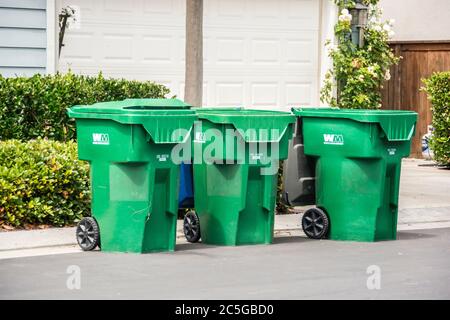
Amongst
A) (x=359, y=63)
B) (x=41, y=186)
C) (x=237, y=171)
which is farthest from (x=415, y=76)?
(x=41, y=186)

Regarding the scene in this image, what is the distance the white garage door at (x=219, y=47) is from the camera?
1616 cm

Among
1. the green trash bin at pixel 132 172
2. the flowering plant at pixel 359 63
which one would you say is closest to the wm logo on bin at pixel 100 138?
the green trash bin at pixel 132 172

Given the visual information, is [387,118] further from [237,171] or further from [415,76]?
[415,76]

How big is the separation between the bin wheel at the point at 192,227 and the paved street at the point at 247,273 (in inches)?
10.8

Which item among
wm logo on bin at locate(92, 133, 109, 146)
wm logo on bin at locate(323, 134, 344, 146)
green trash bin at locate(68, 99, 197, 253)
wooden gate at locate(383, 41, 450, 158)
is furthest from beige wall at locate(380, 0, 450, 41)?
wm logo on bin at locate(92, 133, 109, 146)

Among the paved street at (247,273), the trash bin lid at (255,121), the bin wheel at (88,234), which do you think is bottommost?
the paved street at (247,273)

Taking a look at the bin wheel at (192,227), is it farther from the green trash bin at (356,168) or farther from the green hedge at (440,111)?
the green hedge at (440,111)

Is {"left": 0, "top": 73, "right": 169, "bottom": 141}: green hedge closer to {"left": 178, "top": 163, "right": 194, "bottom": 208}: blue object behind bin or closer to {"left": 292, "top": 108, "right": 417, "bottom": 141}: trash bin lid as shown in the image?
{"left": 178, "top": 163, "right": 194, "bottom": 208}: blue object behind bin

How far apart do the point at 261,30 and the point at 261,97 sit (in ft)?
3.41

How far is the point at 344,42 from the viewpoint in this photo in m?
18.7

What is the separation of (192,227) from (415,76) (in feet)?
34.9

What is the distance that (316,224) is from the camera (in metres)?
11.3

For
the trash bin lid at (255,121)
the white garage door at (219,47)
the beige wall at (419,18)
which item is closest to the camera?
the trash bin lid at (255,121)
